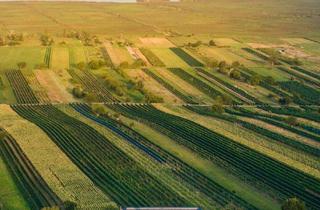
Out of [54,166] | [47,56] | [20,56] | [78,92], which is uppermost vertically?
[54,166]

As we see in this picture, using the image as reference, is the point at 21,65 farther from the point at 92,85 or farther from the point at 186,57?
the point at 186,57

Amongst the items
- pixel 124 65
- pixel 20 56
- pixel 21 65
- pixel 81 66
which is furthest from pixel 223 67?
pixel 20 56

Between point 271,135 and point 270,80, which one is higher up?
point 271,135

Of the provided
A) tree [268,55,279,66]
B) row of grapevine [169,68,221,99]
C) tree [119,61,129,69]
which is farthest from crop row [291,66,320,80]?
tree [119,61,129,69]

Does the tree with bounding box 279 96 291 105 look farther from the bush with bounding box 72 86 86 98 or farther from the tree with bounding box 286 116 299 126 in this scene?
the bush with bounding box 72 86 86 98

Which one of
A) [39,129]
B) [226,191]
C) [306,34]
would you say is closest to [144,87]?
[39,129]

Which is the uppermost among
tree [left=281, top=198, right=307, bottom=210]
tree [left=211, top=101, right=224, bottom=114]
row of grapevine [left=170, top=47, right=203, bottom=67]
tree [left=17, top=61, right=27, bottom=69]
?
tree [left=281, top=198, right=307, bottom=210]

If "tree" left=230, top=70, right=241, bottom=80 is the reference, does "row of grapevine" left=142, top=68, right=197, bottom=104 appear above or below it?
below
